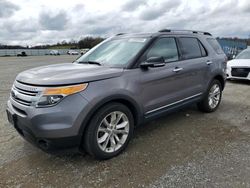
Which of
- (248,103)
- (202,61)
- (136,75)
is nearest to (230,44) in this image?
(248,103)

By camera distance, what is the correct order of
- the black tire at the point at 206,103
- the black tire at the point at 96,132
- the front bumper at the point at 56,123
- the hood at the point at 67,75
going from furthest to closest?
the black tire at the point at 206,103
the black tire at the point at 96,132
the hood at the point at 67,75
the front bumper at the point at 56,123

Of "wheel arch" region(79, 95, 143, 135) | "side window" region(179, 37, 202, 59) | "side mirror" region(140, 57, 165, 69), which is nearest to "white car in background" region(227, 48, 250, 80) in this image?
"side window" region(179, 37, 202, 59)

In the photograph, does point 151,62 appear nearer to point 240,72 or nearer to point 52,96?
point 52,96

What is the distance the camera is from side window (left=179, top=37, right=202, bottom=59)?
4.69 m

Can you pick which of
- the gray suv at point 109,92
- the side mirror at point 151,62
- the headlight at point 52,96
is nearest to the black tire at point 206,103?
the gray suv at point 109,92

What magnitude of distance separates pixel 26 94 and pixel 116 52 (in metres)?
1.64

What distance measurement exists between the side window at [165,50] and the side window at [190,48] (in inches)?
9.4

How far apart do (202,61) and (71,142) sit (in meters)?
3.28

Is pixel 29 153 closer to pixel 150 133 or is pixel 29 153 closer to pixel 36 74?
pixel 36 74

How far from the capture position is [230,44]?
930 inches

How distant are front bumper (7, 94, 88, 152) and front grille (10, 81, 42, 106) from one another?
3.4 inches

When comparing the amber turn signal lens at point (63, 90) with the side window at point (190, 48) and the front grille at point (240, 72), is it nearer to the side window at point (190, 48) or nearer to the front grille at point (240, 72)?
the side window at point (190, 48)

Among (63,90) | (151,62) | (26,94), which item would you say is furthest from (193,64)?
(26,94)

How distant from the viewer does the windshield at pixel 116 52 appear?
381 cm
